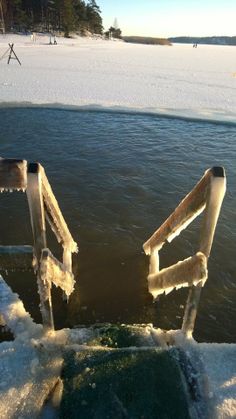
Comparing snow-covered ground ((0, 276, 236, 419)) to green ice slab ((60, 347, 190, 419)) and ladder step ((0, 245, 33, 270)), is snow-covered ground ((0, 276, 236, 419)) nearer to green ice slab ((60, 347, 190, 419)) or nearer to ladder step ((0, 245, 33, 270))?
green ice slab ((60, 347, 190, 419))

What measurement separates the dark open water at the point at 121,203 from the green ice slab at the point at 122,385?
174 cm

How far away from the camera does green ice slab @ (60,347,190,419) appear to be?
3076 mm

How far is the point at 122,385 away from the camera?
328 centimetres

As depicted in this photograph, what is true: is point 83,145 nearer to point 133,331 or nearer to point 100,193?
point 100,193

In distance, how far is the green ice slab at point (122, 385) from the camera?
308 centimetres

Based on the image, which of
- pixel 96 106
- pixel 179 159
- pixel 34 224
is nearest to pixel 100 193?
pixel 179 159

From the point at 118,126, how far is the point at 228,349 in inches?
457

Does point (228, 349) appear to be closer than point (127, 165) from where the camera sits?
Yes

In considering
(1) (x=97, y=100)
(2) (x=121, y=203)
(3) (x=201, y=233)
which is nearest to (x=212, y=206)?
(3) (x=201, y=233)

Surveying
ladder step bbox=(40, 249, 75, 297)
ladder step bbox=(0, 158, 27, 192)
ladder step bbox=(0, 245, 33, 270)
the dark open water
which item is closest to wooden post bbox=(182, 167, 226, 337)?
ladder step bbox=(40, 249, 75, 297)

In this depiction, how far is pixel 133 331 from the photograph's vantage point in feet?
13.2

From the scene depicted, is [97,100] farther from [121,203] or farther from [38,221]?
[38,221]

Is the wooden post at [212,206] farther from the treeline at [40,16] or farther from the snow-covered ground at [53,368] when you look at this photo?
the treeline at [40,16]

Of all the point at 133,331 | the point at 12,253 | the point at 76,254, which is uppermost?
Result: the point at 12,253
